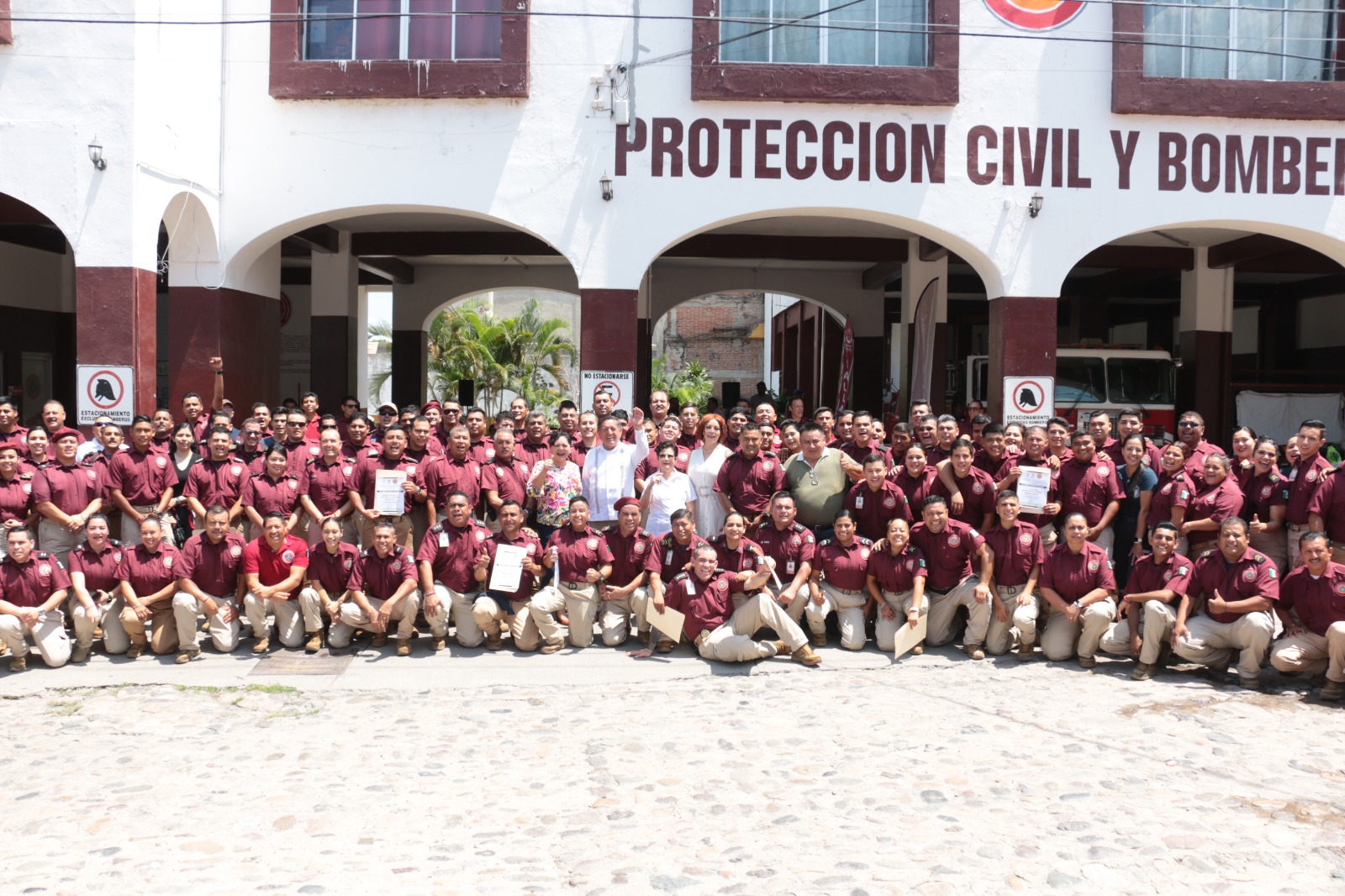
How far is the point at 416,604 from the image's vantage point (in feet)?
27.4

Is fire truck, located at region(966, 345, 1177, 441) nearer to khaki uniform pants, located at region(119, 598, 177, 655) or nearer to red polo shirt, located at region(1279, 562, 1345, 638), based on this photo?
red polo shirt, located at region(1279, 562, 1345, 638)

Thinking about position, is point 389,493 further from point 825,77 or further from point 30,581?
point 825,77

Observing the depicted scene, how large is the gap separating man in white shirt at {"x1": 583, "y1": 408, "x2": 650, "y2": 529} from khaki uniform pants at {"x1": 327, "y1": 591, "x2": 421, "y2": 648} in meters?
1.51

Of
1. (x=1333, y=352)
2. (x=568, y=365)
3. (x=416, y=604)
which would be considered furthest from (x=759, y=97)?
(x=568, y=365)

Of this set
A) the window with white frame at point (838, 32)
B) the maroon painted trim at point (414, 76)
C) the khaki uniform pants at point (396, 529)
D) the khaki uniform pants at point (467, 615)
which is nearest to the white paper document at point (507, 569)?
the khaki uniform pants at point (467, 615)

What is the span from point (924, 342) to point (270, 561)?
33.4ft

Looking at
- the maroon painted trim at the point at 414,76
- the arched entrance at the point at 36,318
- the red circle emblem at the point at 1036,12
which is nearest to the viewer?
the maroon painted trim at the point at 414,76

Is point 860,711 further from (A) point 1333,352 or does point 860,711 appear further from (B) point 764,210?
(A) point 1333,352

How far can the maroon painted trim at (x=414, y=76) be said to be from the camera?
1163cm

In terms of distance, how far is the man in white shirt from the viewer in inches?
356

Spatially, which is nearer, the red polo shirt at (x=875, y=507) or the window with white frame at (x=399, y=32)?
the red polo shirt at (x=875, y=507)

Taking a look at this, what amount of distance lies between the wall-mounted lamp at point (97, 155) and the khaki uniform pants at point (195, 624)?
180 inches

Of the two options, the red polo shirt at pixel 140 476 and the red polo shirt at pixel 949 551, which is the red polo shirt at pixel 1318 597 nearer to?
the red polo shirt at pixel 949 551

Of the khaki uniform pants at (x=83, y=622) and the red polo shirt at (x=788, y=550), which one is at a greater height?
the red polo shirt at (x=788, y=550)
